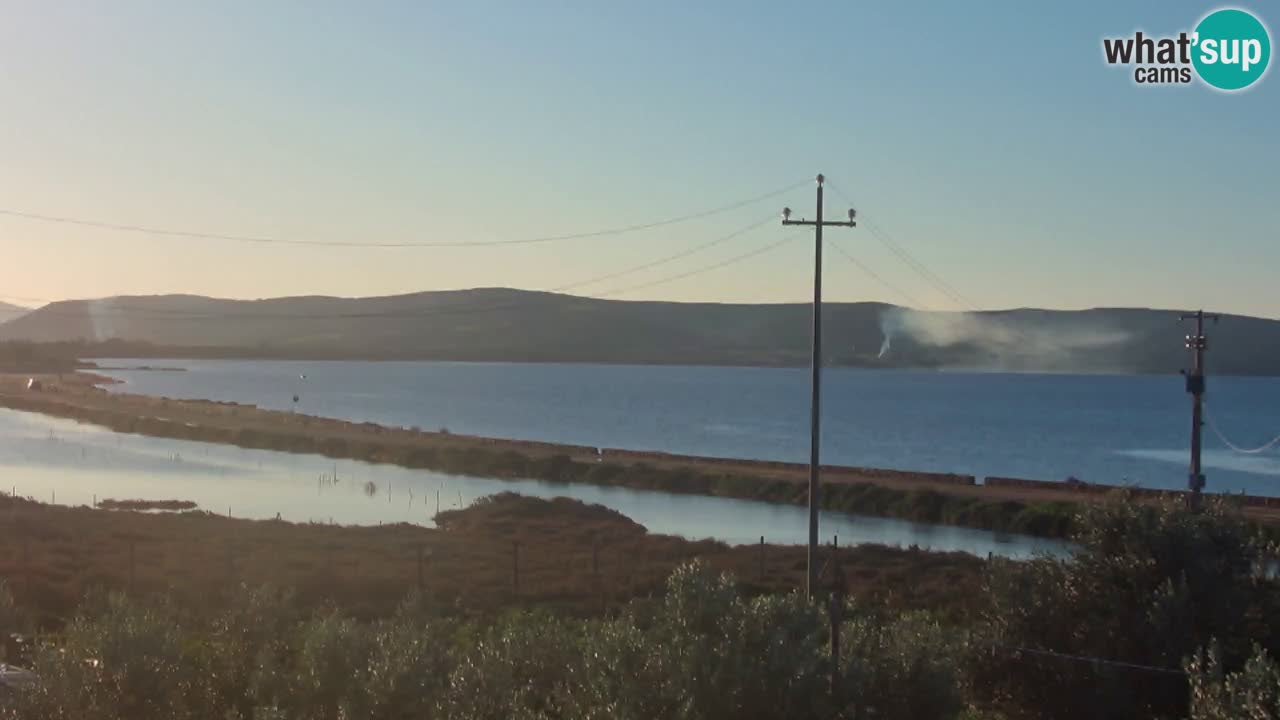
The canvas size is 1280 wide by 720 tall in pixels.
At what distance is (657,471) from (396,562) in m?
38.2

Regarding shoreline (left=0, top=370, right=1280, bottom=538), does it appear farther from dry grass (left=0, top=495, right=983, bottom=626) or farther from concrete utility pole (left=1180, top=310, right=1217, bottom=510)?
concrete utility pole (left=1180, top=310, right=1217, bottom=510)

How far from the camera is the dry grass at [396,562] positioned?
105ft

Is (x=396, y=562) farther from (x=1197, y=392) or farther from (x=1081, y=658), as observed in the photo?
(x=1081, y=658)

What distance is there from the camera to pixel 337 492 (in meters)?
69.5

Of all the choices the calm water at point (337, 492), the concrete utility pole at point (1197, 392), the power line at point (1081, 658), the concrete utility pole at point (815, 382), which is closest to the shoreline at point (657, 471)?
the calm water at point (337, 492)

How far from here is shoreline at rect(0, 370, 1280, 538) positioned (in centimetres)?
6116

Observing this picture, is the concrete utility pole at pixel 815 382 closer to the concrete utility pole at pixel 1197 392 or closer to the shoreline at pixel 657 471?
the concrete utility pole at pixel 1197 392

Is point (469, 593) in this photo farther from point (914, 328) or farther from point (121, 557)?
point (914, 328)

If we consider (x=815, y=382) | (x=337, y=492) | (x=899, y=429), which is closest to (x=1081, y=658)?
(x=815, y=382)

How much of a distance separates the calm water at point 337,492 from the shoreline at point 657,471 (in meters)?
1.74

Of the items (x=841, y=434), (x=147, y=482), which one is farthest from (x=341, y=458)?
(x=841, y=434)

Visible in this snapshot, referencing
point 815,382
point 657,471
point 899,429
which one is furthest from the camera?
point 899,429

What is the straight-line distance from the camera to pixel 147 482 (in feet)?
229

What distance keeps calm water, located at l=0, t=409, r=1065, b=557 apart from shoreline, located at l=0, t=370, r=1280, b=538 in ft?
5.71
